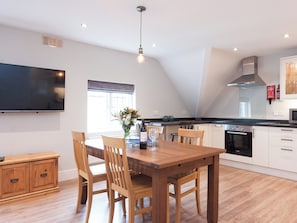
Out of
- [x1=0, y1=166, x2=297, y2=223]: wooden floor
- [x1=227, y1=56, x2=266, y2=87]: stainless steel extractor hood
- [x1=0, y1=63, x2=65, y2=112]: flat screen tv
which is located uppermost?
[x1=227, y1=56, x2=266, y2=87]: stainless steel extractor hood

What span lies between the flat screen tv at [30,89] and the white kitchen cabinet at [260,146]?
Answer: 143 inches

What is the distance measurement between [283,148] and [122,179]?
3.25 metres

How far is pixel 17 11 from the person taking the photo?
8.91 feet

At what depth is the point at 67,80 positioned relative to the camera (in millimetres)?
3844

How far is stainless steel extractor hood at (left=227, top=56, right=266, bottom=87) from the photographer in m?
4.71

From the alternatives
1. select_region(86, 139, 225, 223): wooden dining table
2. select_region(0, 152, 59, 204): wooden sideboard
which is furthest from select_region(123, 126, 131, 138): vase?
select_region(0, 152, 59, 204): wooden sideboard

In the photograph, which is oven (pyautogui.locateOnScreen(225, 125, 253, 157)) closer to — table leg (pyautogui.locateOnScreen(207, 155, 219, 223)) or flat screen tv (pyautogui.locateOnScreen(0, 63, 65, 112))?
table leg (pyautogui.locateOnScreen(207, 155, 219, 223))

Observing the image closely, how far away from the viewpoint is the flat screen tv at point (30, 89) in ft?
10.3

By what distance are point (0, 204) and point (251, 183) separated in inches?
147

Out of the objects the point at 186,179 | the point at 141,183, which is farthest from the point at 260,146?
the point at 141,183

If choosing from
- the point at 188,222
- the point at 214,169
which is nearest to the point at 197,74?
the point at 214,169

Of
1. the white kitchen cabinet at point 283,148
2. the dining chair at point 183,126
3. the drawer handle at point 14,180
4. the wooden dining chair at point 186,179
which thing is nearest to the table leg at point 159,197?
the wooden dining chair at point 186,179

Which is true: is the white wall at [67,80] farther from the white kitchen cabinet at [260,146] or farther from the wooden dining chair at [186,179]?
the white kitchen cabinet at [260,146]

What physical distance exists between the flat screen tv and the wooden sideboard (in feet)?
2.45
